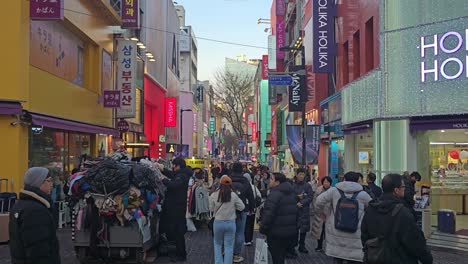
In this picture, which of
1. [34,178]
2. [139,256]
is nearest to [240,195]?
[139,256]

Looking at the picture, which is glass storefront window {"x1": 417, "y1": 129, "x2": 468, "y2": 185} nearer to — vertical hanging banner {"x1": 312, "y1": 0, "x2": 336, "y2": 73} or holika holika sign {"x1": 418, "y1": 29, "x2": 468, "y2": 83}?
holika holika sign {"x1": 418, "y1": 29, "x2": 468, "y2": 83}

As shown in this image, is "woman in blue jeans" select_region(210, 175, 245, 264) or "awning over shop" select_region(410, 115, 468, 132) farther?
"awning over shop" select_region(410, 115, 468, 132)

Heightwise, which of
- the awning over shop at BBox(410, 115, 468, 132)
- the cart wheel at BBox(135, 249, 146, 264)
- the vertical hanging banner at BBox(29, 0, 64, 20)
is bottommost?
the cart wheel at BBox(135, 249, 146, 264)

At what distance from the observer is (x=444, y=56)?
561 inches

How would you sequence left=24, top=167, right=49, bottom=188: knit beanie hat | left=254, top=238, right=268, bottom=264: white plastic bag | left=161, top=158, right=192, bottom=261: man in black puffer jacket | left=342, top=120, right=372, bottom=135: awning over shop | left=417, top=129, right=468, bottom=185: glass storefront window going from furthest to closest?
left=342, top=120, right=372, bottom=135: awning over shop, left=417, top=129, right=468, bottom=185: glass storefront window, left=161, top=158, right=192, bottom=261: man in black puffer jacket, left=254, top=238, right=268, bottom=264: white plastic bag, left=24, top=167, right=49, bottom=188: knit beanie hat

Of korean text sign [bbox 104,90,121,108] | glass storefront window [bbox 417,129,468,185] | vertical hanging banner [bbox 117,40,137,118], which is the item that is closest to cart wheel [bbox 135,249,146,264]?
glass storefront window [bbox 417,129,468,185]

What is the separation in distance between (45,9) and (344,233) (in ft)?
37.0

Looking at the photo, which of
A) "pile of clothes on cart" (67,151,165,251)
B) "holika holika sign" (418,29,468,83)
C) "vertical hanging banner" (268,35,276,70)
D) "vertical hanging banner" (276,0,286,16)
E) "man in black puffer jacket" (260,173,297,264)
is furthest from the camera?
"vertical hanging banner" (268,35,276,70)

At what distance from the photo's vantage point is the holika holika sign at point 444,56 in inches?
548

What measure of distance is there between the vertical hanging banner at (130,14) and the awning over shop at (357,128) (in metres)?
11.5

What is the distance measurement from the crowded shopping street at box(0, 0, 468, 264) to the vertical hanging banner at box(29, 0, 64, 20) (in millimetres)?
38

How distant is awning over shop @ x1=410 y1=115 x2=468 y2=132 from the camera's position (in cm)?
1461

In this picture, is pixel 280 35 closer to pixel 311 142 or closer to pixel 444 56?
pixel 311 142

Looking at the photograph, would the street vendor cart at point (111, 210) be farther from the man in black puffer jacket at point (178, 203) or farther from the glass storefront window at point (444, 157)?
the glass storefront window at point (444, 157)
